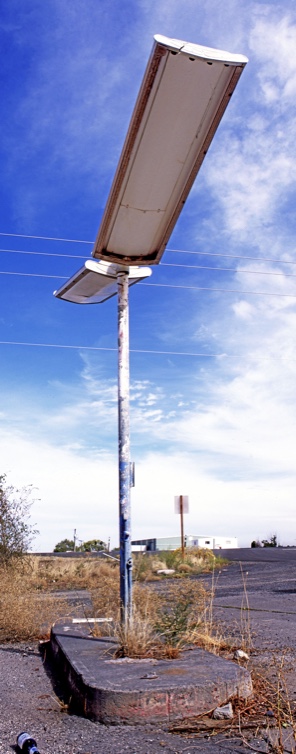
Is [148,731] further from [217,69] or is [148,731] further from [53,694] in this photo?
[217,69]

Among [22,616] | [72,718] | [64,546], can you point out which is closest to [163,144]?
[72,718]

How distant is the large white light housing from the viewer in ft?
16.6

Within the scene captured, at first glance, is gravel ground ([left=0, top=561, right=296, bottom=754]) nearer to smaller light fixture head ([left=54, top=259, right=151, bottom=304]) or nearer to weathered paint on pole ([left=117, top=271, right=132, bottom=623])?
weathered paint on pole ([left=117, top=271, right=132, bottom=623])

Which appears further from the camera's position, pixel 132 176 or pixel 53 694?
pixel 132 176

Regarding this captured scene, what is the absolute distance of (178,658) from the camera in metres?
5.25

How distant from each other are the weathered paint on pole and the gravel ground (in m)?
1.00

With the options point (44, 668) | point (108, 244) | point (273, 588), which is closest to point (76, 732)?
point (44, 668)

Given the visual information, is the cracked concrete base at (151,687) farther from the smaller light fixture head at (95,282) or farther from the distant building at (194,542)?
the distant building at (194,542)

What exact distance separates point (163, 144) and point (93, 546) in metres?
46.8


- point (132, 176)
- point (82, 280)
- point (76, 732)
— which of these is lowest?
point (76, 732)

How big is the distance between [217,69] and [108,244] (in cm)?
199

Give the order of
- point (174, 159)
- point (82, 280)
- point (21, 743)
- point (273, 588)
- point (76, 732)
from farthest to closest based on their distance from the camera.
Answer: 1. point (273, 588)
2. point (82, 280)
3. point (174, 159)
4. point (76, 732)
5. point (21, 743)

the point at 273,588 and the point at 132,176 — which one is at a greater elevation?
the point at 132,176

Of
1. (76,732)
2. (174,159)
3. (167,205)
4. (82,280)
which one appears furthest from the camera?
(82,280)
